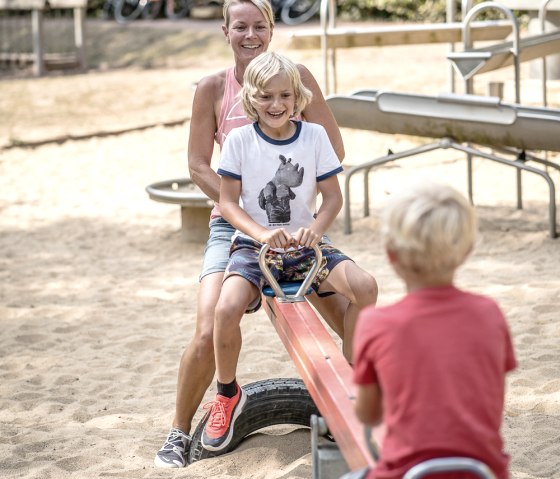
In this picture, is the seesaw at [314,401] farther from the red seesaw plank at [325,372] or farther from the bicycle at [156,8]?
the bicycle at [156,8]

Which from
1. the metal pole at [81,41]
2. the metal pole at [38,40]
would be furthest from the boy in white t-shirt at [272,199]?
the metal pole at [81,41]

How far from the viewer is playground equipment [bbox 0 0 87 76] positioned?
1580 cm

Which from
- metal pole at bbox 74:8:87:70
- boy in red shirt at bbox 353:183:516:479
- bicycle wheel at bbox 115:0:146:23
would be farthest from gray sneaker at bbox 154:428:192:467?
bicycle wheel at bbox 115:0:146:23

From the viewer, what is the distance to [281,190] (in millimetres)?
3404

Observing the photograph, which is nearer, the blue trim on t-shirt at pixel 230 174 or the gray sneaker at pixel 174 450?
the blue trim on t-shirt at pixel 230 174

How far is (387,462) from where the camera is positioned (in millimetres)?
2059

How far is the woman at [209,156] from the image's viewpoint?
3.51 meters

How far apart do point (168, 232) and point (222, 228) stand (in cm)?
421

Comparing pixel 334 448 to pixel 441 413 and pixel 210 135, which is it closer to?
pixel 441 413

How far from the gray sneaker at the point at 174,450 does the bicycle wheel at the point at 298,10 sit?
54.1 ft

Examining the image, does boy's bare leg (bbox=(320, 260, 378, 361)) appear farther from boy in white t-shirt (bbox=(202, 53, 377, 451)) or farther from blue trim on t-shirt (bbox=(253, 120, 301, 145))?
blue trim on t-shirt (bbox=(253, 120, 301, 145))

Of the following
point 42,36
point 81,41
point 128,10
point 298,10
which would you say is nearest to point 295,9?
point 298,10

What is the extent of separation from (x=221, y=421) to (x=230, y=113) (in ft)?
3.59

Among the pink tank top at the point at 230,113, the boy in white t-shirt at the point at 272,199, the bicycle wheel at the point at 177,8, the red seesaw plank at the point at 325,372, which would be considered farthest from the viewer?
the bicycle wheel at the point at 177,8
